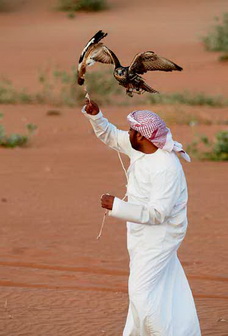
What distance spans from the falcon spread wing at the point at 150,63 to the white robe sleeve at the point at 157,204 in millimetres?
676

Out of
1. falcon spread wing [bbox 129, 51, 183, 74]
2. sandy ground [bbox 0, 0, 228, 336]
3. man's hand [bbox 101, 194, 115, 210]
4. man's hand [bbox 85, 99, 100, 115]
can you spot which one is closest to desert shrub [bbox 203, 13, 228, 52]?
sandy ground [bbox 0, 0, 228, 336]

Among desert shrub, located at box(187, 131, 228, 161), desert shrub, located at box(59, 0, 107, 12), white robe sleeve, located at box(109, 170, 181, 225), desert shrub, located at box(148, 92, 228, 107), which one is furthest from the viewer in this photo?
desert shrub, located at box(59, 0, 107, 12)

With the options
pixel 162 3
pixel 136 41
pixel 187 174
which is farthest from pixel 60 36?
pixel 187 174

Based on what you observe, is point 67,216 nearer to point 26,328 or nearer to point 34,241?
point 34,241

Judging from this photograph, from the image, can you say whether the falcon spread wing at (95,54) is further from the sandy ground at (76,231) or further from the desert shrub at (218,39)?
the desert shrub at (218,39)

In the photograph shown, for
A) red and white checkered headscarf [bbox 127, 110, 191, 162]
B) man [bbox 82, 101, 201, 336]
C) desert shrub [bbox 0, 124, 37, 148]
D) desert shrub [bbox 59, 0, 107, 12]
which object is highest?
red and white checkered headscarf [bbox 127, 110, 191, 162]

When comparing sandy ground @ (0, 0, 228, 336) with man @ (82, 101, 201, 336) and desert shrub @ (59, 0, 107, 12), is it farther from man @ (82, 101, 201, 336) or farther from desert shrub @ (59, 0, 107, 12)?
desert shrub @ (59, 0, 107, 12)

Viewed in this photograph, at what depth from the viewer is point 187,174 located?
51.2 feet

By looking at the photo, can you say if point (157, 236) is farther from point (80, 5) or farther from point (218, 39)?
point (80, 5)

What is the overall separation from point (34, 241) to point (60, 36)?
29.1m

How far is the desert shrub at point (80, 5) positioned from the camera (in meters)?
43.7

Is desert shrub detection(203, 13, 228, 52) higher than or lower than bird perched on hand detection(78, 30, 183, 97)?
lower

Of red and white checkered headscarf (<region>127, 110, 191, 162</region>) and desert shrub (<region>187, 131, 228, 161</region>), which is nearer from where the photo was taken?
red and white checkered headscarf (<region>127, 110, 191, 162</region>)

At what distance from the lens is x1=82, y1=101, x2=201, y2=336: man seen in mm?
6090
